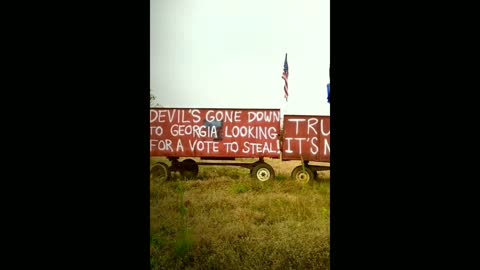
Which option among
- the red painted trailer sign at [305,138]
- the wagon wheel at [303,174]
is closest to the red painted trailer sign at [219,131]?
the red painted trailer sign at [305,138]

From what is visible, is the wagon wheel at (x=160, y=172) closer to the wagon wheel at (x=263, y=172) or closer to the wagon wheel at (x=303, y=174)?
the wagon wheel at (x=263, y=172)

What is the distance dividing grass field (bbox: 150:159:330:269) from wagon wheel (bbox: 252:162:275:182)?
15 centimetres

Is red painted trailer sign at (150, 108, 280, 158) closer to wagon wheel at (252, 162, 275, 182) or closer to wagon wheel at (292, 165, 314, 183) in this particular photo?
wagon wheel at (252, 162, 275, 182)

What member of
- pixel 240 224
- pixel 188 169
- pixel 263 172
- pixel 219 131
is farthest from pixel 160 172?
pixel 240 224

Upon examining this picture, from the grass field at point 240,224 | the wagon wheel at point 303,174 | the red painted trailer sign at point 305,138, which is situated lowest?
the grass field at point 240,224

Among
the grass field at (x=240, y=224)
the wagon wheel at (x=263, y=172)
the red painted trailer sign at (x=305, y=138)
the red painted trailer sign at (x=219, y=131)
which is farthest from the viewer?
the wagon wheel at (x=263, y=172)

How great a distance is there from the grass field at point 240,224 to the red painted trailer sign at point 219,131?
1.59 feet

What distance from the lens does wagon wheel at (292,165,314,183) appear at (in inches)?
253

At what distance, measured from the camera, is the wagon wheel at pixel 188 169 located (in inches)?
261

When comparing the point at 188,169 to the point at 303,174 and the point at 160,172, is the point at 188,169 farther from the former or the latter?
the point at 303,174
